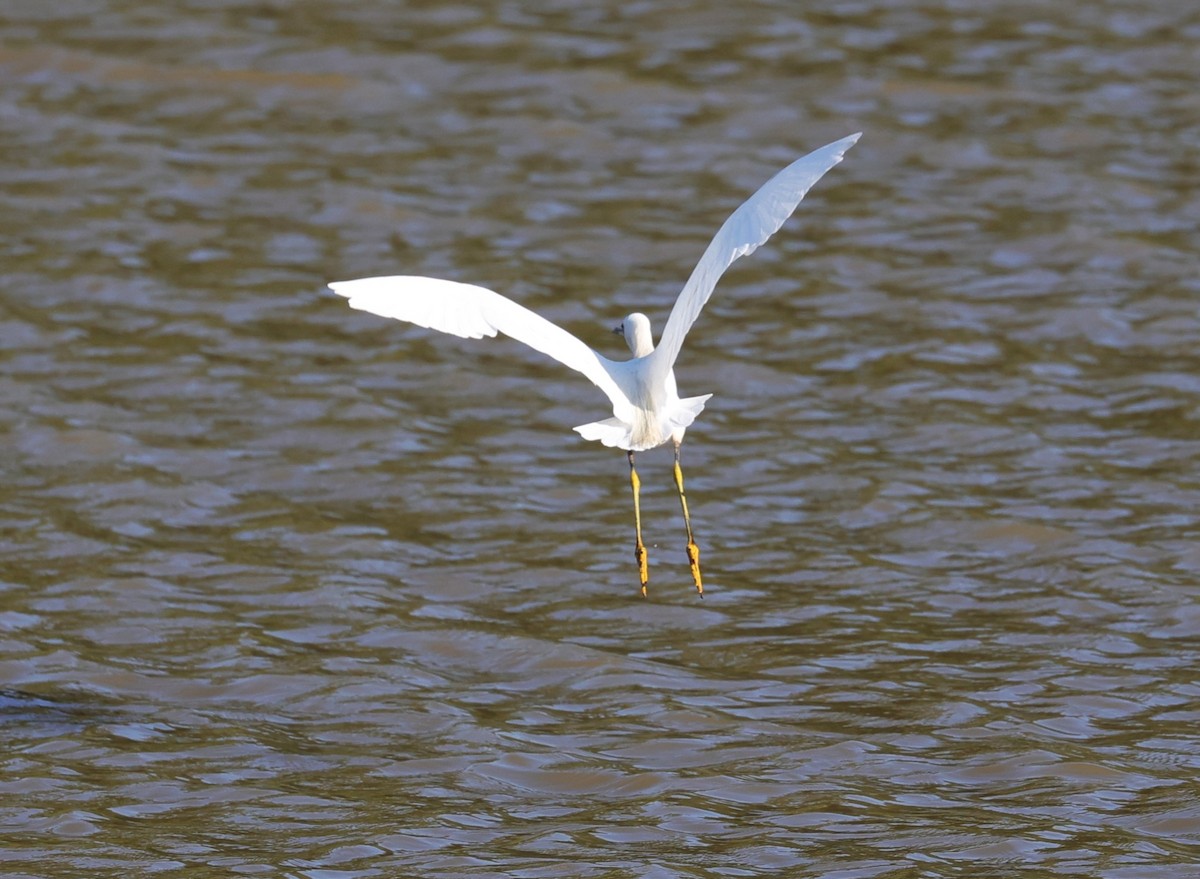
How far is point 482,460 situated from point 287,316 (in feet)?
6.62

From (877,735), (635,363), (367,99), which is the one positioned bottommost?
(877,735)

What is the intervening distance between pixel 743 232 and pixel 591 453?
393 centimetres

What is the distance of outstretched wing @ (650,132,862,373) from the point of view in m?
6.60

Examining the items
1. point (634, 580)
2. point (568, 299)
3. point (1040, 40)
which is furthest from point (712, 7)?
point (634, 580)

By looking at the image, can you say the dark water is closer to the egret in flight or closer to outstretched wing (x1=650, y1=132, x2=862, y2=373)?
the egret in flight

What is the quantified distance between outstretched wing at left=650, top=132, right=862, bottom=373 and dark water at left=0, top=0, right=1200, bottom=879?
1791 millimetres

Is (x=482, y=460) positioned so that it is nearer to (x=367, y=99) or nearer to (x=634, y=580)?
(x=634, y=580)

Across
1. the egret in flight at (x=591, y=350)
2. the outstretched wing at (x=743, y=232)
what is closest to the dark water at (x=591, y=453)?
the egret in flight at (x=591, y=350)

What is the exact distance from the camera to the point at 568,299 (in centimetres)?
1178

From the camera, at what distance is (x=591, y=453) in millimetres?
10539

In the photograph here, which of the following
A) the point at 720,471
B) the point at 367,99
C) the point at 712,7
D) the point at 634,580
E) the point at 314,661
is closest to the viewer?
the point at 314,661

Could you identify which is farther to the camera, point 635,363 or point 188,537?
point 188,537

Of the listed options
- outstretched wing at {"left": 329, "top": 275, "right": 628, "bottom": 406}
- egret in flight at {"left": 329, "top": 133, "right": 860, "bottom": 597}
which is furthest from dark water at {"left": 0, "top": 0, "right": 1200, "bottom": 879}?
outstretched wing at {"left": 329, "top": 275, "right": 628, "bottom": 406}

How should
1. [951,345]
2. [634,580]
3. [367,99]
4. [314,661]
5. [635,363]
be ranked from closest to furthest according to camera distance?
[635,363], [314,661], [634,580], [951,345], [367,99]
